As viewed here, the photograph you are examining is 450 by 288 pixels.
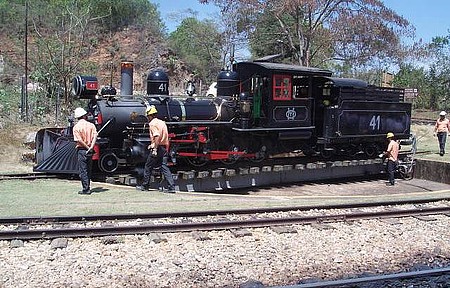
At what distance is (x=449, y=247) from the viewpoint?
24.3 feet

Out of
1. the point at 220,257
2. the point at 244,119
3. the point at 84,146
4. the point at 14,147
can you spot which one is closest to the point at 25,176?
the point at 84,146

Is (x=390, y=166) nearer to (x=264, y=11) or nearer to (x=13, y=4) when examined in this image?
(x=264, y=11)

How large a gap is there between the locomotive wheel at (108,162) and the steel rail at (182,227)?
4.67 m

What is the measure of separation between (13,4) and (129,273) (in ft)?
122

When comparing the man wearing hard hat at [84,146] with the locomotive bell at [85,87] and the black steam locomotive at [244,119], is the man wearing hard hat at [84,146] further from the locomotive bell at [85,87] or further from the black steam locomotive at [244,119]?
the locomotive bell at [85,87]

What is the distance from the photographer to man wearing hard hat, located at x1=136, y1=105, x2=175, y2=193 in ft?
33.4

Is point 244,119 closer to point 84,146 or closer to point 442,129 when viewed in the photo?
point 84,146

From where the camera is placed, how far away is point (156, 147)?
10227 millimetres

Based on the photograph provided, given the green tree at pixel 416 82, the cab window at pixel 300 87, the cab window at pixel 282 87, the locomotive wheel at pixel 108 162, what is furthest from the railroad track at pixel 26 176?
the green tree at pixel 416 82

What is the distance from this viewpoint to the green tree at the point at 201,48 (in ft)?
122

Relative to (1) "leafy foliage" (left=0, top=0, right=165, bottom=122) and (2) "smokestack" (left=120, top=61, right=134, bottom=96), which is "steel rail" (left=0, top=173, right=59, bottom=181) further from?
(1) "leafy foliage" (left=0, top=0, right=165, bottom=122)

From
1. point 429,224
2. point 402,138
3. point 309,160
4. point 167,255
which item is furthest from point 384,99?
point 167,255

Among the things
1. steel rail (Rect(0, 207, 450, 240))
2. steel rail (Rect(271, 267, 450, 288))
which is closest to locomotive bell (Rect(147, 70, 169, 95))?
steel rail (Rect(0, 207, 450, 240))

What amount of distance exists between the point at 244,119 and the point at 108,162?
3.67 m
